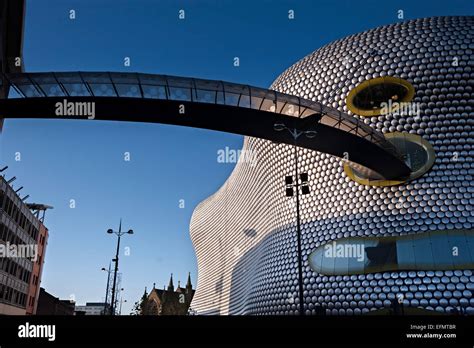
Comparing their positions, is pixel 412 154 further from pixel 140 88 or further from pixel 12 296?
pixel 12 296

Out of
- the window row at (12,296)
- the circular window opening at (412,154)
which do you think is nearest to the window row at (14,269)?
the window row at (12,296)

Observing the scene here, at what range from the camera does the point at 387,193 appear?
2431 centimetres

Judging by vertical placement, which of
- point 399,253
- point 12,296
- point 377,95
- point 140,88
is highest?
point 377,95

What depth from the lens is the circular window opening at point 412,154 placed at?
78.4 feet

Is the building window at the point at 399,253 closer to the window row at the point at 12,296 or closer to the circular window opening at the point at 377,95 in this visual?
the circular window opening at the point at 377,95

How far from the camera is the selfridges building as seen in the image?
21609mm

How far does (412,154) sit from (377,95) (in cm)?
462

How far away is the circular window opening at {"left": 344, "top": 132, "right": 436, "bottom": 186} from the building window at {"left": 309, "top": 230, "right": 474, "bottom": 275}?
3.41 meters

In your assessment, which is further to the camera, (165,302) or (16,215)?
(165,302)

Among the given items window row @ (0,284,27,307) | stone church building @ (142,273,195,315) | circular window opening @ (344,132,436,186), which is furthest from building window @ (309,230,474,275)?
Result: stone church building @ (142,273,195,315)

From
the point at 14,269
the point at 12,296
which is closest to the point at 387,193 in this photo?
the point at 14,269

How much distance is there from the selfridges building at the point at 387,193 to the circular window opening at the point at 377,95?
0.06 metres

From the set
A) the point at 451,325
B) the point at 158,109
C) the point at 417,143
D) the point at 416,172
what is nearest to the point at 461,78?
the point at 417,143

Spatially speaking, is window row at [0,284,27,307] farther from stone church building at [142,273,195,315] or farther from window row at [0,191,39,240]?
stone church building at [142,273,195,315]
